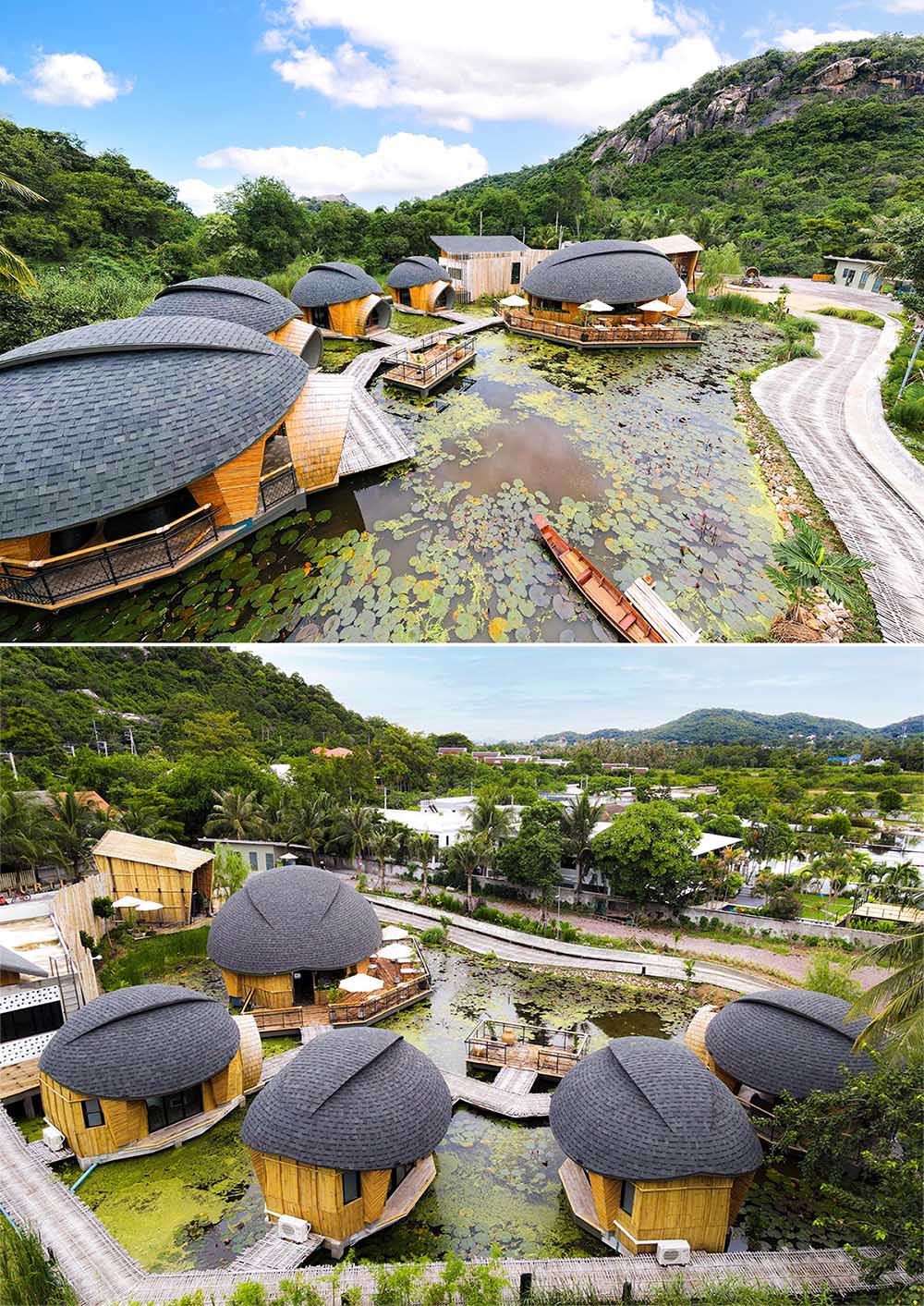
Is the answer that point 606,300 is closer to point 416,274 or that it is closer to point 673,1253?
point 416,274

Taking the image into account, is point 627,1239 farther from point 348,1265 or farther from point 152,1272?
point 152,1272

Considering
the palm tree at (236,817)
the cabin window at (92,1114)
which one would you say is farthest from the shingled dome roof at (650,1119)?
the palm tree at (236,817)

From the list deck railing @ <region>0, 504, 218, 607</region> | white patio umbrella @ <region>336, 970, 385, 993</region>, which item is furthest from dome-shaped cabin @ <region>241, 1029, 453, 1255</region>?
deck railing @ <region>0, 504, 218, 607</region>

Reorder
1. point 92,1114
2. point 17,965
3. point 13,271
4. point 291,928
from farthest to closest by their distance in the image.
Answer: point 13,271, point 291,928, point 17,965, point 92,1114

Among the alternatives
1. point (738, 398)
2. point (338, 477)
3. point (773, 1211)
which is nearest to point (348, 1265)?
point (773, 1211)

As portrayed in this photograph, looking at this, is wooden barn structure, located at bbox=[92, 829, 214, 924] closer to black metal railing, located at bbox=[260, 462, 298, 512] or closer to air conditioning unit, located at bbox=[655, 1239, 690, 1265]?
black metal railing, located at bbox=[260, 462, 298, 512]

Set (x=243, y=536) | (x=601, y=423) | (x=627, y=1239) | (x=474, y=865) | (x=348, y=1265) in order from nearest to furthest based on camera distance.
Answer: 1. (x=348, y=1265)
2. (x=627, y=1239)
3. (x=243, y=536)
4. (x=601, y=423)
5. (x=474, y=865)

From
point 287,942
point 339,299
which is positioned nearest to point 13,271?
point 339,299
